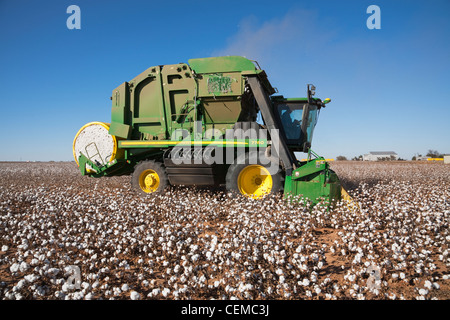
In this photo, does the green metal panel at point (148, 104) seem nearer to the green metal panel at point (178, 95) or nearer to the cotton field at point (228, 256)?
the green metal panel at point (178, 95)

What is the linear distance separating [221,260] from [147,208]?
3205mm

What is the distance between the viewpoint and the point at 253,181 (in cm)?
748

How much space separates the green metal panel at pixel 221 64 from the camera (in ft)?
24.5

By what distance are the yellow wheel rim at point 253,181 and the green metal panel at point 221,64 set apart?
2878 mm

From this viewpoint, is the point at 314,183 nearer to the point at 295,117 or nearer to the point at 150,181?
the point at 295,117

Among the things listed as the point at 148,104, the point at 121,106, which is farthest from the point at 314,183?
the point at 121,106

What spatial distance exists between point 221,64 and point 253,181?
3.60 metres

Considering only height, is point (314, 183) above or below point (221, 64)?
below

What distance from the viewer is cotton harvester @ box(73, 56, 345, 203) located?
7.17 metres

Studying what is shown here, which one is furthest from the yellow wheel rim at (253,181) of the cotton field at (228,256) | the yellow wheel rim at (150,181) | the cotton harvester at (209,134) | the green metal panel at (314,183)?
the yellow wheel rim at (150,181)

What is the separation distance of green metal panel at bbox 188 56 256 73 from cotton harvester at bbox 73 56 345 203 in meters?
0.03

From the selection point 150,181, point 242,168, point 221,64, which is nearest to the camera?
point 242,168
